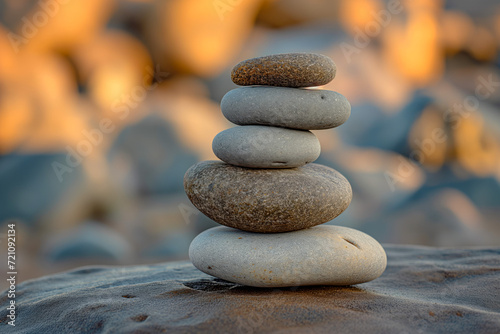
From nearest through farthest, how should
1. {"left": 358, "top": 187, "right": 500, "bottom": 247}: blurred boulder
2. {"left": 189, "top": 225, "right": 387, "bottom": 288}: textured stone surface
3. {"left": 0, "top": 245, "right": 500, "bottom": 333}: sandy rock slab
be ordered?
{"left": 0, "top": 245, "right": 500, "bottom": 333}: sandy rock slab < {"left": 189, "top": 225, "right": 387, "bottom": 288}: textured stone surface < {"left": 358, "top": 187, "right": 500, "bottom": 247}: blurred boulder

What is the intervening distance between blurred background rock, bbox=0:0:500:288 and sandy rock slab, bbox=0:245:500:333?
18.2 ft

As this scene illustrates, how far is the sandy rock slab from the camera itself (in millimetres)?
2660

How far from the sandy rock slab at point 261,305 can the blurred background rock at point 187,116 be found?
18.2 ft

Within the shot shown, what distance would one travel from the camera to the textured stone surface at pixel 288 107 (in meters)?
3.47

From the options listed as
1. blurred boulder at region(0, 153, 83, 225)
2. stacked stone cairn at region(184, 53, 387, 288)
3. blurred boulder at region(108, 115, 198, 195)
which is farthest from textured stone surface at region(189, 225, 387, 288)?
blurred boulder at region(108, 115, 198, 195)

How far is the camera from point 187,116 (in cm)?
1447

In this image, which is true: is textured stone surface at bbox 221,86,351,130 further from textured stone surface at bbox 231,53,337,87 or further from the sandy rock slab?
the sandy rock slab

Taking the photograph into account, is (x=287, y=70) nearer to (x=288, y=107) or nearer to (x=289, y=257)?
(x=288, y=107)

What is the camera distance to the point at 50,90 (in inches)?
523

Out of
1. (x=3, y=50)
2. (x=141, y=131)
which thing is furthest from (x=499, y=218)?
(x=3, y=50)

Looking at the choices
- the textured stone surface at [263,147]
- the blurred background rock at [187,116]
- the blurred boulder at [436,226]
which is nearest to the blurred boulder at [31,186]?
the blurred background rock at [187,116]

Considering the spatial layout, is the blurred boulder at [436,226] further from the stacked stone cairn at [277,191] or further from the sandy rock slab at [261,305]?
the stacked stone cairn at [277,191]

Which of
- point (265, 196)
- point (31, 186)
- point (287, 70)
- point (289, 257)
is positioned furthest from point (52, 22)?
point (289, 257)

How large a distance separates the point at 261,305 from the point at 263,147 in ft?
3.65
